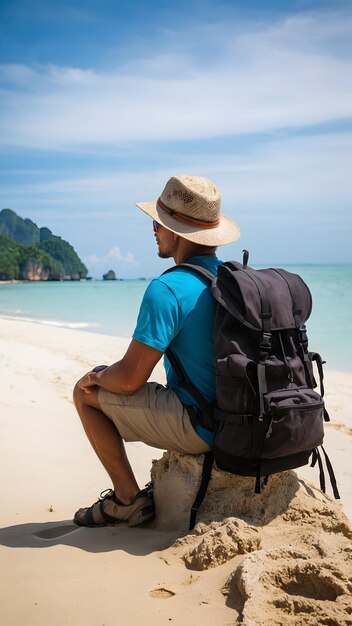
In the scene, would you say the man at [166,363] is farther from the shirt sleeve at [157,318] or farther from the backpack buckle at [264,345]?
the backpack buckle at [264,345]

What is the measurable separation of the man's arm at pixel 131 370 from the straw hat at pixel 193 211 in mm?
601

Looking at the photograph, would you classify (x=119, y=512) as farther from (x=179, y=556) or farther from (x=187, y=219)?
(x=187, y=219)

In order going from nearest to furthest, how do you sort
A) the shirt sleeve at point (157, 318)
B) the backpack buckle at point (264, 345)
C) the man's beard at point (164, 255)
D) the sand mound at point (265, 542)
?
1. the sand mound at point (265, 542)
2. the backpack buckle at point (264, 345)
3. the shirt sleeve at point (157, 318)
4. the man's beard at point (164, 255)

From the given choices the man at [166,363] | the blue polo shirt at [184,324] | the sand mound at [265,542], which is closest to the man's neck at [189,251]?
the man at [166,363]

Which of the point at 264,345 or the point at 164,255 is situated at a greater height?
the point at 164,255

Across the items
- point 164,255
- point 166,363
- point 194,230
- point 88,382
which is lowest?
point 88,382

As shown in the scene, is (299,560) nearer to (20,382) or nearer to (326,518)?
(326,518)

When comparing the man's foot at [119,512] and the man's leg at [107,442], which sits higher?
the man's leg at [107,442]

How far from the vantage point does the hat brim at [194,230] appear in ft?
10.8

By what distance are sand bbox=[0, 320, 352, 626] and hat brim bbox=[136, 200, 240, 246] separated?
1052 millimetres

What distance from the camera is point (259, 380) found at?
9.37ft

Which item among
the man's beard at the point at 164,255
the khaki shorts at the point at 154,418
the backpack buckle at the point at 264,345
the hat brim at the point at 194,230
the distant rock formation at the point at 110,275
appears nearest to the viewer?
the backpack buckle at the point at 264,345

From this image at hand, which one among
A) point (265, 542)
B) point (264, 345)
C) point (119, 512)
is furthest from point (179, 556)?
point (264, 345)

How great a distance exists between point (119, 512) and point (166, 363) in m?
0.77
